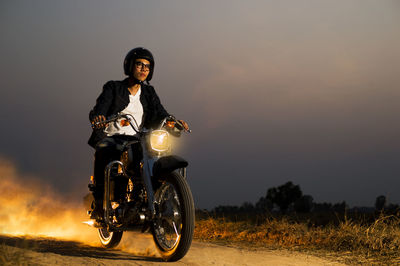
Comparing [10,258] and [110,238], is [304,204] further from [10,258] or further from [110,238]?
[10,258]

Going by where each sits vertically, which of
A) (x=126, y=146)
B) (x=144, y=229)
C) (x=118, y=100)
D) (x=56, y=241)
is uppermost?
(x=118, y=100)

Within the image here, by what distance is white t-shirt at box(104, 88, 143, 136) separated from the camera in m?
5.97

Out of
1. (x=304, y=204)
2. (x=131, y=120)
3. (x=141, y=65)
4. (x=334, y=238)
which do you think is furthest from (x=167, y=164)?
(x=304, y=204)

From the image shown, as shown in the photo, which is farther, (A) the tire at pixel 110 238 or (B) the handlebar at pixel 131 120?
(A) the tire at pixel 110 238

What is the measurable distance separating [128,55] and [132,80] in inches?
14.5

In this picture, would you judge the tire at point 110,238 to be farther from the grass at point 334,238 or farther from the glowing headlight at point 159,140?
the grass at point 334,238

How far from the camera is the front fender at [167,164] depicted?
16.0 feet

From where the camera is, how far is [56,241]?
6.98 metres

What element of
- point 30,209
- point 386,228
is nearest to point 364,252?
point 386,228

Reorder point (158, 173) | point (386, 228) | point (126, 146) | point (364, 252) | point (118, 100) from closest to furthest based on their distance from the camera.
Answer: point (158, 173) < point (126, 146) < point (118, 100) < point (364, 252) < point (386, 228)

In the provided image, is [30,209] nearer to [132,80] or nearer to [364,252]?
[132,80]

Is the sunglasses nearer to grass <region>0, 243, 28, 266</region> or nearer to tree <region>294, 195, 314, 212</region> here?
grass <region>0, 243, 28, 266</region>

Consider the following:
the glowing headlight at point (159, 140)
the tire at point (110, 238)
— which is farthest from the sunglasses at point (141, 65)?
the tire at point (110, 238)

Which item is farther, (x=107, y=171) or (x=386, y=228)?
(x=386, y=228)
